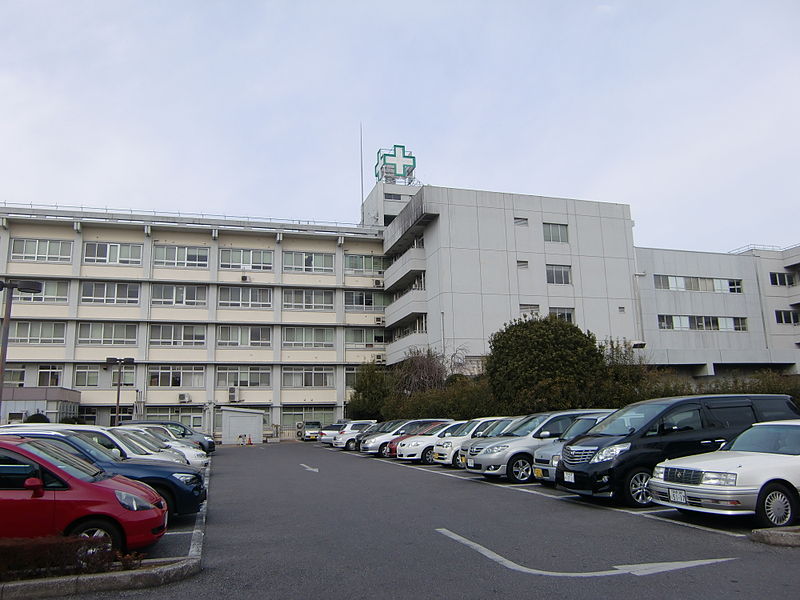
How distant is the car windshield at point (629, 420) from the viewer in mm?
11478

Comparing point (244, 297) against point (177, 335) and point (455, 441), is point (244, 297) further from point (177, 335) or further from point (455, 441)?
point (455, 441)

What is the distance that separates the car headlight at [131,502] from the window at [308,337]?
4693cm

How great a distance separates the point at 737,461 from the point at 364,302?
158 feet

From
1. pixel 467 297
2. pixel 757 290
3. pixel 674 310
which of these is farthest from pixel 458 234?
pixel 757 290

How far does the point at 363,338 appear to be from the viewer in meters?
56.0

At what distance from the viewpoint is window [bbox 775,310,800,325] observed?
53.3 metres

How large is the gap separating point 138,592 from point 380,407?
38.4m

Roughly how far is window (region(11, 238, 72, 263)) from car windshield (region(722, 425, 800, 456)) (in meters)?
50.6

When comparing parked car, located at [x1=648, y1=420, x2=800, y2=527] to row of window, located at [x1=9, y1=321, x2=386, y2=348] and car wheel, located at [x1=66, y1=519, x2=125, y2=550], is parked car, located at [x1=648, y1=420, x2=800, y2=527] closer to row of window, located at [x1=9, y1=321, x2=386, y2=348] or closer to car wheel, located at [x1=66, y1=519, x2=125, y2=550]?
car wheel, located at [x1=66, y1=519, x2=125, y2=550]

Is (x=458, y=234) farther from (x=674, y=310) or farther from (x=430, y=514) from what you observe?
(x=430, y=514)

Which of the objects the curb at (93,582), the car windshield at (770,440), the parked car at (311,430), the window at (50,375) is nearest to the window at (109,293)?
the window at (50,375)

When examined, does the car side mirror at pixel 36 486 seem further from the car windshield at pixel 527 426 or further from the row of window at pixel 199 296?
the row of window at pixel 199 296

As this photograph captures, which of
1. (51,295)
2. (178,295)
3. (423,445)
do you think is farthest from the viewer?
(178,295)

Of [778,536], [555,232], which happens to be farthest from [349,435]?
[778,536]
